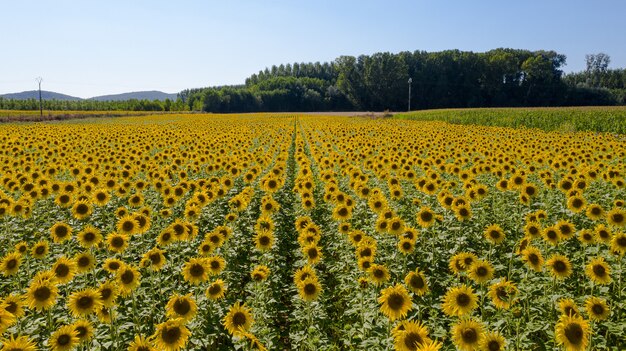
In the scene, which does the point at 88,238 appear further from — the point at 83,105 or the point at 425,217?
the point at 83,105

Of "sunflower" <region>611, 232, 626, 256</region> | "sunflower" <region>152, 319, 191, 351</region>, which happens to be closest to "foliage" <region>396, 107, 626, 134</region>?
"sunflower" <region>611, 232, 626, 256</region>

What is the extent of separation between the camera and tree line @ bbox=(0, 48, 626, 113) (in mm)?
111875

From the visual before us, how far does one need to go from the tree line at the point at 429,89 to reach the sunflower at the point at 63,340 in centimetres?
11486

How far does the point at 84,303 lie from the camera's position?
3982mm

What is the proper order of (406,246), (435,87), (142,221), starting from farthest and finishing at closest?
(435,87) → (142,221) → (406,246)

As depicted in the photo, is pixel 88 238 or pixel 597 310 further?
pixel 88 238

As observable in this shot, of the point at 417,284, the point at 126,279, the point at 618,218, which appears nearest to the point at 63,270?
the point at 126,279

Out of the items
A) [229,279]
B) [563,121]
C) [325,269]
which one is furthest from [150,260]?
[563,121]

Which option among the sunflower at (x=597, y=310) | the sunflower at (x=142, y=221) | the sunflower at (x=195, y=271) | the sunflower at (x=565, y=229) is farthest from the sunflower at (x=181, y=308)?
the sunflower at (x=565, y=229)

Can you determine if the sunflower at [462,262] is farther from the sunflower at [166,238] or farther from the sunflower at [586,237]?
the sunflower at [166,238]

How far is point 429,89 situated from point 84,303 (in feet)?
403

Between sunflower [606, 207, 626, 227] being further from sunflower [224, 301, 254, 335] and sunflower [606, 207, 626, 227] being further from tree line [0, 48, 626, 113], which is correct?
tree line [0, 48, 626, 113]

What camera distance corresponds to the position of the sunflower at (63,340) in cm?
343

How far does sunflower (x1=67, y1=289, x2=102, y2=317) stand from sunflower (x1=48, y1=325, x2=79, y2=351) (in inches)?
17.6
